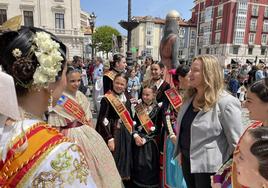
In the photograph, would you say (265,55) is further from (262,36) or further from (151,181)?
(151,181)

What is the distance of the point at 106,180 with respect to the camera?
2201 mm

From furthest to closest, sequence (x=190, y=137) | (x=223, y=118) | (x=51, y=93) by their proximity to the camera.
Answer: (x=190, y=137)
(x=223, y=118)
(x=51, y=93)

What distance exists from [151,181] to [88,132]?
1255 mm

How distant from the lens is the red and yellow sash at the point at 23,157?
774mm

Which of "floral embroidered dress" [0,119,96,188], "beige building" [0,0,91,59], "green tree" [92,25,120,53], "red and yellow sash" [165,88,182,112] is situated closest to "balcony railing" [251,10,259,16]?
"green tree" [92,25,120,53]

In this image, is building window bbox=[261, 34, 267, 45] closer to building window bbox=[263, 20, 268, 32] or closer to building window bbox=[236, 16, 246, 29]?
building window bbox=[263, 20, 268, 32]

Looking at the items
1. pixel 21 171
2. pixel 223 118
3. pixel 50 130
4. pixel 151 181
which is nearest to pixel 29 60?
pixel 50 130

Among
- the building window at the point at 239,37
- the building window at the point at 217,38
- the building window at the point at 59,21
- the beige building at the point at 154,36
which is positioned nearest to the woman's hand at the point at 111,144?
the building window at the point at 59,21

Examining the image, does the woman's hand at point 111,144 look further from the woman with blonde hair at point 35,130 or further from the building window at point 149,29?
the building window at point 149,29

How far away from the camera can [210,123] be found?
6.15ft

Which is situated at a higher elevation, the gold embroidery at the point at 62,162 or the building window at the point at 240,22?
the building window at the point at 240,22

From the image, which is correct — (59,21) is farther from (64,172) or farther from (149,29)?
(149,29)

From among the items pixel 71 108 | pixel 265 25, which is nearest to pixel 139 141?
pixel 71 108

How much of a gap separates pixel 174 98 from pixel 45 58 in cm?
220
